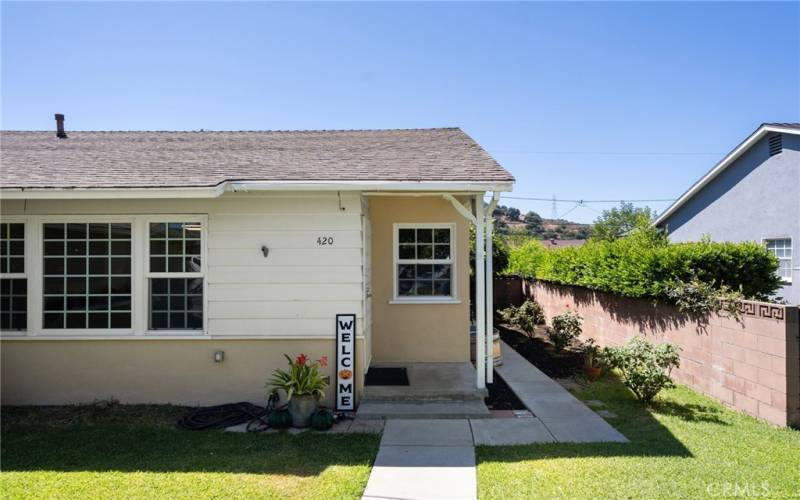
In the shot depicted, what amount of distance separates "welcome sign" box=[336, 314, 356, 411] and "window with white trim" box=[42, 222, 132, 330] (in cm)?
330

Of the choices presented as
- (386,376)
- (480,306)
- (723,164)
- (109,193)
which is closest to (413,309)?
(386,376)

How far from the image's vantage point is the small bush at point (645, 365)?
20.6ft

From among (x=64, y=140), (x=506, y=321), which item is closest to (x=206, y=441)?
(x=64, y=140)

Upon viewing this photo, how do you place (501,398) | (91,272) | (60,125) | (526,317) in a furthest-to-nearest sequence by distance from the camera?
(526,317) < (60,125) < (501,398) < (91,272)

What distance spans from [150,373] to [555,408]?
6059 mm

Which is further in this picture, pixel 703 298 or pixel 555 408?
pixel 703 298

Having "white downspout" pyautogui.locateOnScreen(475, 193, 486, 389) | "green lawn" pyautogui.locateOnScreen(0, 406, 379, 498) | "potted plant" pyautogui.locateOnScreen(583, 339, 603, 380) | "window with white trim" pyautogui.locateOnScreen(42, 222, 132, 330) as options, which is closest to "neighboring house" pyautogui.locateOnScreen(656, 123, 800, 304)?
"potted plant" pyautogui.locateOnScreen(583, 339, 603, 380)

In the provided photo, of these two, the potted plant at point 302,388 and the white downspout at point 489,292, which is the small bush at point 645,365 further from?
the potted plant at point 302,388

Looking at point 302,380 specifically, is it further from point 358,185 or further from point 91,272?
point 91,272

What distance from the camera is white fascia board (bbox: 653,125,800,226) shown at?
13305mm

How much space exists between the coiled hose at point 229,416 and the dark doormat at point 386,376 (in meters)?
1.59

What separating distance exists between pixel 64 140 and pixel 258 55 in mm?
4411

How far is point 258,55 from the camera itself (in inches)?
373

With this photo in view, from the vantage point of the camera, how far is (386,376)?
23.7 feet
